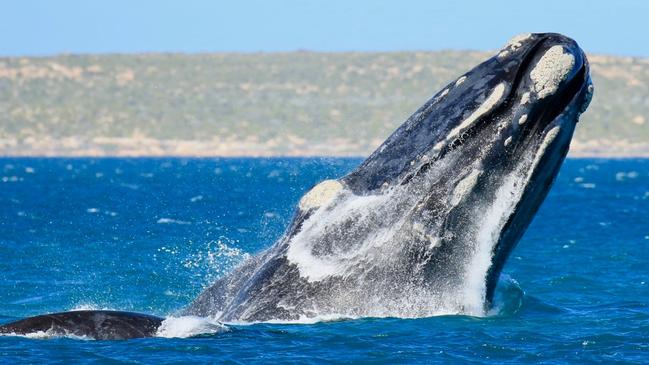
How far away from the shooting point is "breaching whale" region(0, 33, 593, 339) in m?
8.52

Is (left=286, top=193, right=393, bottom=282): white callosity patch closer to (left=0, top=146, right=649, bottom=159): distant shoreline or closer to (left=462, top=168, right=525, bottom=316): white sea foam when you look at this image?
(left=462, top=168, right=525, bottom=316): white sea foam

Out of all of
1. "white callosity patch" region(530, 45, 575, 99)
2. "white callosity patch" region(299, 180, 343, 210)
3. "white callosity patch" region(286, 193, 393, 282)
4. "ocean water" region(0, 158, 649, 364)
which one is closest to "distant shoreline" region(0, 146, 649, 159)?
"ocean water" region(0, 158, 649, 364)

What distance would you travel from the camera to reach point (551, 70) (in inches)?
327

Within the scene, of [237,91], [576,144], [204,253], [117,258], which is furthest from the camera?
[237,91]

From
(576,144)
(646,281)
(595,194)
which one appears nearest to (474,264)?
(646,281)

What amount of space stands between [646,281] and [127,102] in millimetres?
108149

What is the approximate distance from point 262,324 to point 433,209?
1.66 metres

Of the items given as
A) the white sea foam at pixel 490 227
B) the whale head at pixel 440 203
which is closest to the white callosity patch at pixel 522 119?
the whale head at pixel 440 203

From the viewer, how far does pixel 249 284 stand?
923cm

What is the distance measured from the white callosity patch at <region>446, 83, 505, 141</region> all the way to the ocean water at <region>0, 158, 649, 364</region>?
1509 millimetres

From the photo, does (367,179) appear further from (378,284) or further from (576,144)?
(576,144)

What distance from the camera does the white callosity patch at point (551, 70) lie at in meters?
8.30

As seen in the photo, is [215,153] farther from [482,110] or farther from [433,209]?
[482,110]

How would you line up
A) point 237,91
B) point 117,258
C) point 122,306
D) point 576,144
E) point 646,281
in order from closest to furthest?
point 122,306 < point 646,281 < point 117,258 < point 576,144 < point 237,91
